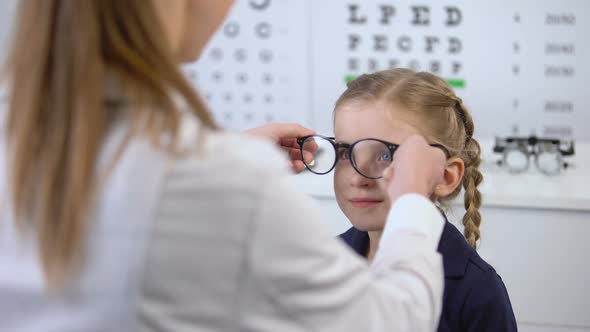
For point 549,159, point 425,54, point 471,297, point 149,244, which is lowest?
point 471,297

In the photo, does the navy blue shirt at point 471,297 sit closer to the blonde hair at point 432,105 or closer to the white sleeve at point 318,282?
the blonde hair at point 432,105

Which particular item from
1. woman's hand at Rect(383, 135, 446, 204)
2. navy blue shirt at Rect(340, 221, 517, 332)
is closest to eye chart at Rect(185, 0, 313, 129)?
navy blue shirt at Rect(340, 221, 517, 332)

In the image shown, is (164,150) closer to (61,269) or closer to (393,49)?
(61,269)

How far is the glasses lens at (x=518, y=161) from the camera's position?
2357mm

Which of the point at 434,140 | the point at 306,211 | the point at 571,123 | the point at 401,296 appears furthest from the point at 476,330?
the point at 571,123

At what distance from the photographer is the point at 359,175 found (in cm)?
133

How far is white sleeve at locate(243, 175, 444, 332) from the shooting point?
2.15 feet

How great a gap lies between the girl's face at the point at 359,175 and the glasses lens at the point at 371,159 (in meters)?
0.01

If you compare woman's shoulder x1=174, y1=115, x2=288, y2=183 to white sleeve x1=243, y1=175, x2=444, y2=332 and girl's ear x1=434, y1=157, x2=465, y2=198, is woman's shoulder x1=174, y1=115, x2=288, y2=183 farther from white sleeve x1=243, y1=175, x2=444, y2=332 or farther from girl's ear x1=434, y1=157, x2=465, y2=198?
girl's ear x1=434, y1=157, x2=465, y2=198

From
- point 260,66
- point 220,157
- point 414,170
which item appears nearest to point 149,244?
point 220,157

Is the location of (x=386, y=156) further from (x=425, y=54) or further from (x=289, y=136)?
(x=425, y=54)

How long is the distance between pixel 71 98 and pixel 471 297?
778mm

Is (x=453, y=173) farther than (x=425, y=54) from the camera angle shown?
No

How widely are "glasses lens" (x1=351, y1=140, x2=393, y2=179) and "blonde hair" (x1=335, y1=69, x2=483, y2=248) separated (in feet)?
0.35
